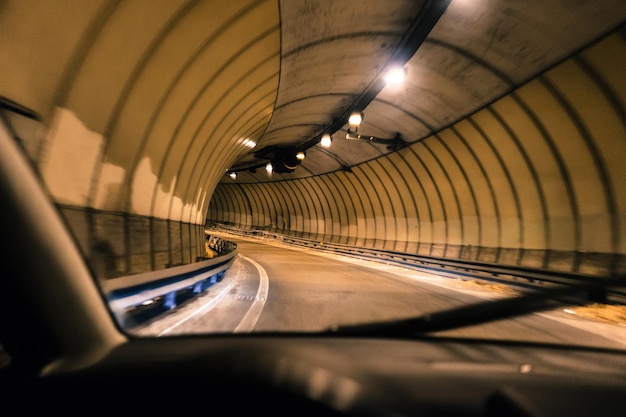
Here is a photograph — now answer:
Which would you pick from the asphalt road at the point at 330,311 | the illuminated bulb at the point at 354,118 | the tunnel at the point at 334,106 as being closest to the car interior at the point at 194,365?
the tunnel at the point at 334,106

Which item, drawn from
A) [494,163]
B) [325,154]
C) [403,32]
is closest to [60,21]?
[403,32]

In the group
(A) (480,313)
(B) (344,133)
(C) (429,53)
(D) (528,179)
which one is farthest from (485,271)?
(A) (480,313)

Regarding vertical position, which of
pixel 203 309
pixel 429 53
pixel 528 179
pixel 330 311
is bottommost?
pixel 203 309

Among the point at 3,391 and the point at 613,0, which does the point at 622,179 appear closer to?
the point at 613,0

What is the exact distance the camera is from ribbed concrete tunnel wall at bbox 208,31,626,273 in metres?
8.00

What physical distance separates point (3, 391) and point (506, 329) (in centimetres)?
551

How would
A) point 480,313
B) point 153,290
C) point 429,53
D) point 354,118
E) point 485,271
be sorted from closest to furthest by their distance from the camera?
1. point 480,313
2. point 153,290
3. point 429,53
4. point 354,118
5. point 485,271

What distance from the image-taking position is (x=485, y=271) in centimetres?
1110

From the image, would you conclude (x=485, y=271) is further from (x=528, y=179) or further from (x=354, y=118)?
(x=354, y=118)

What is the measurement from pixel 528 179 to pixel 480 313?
11.1 metres

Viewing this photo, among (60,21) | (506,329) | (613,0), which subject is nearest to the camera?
(60,21)

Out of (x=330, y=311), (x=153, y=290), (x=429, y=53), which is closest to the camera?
(x=153, y=290)

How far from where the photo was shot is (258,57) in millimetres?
7148

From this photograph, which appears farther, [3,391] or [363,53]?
[363,53]
